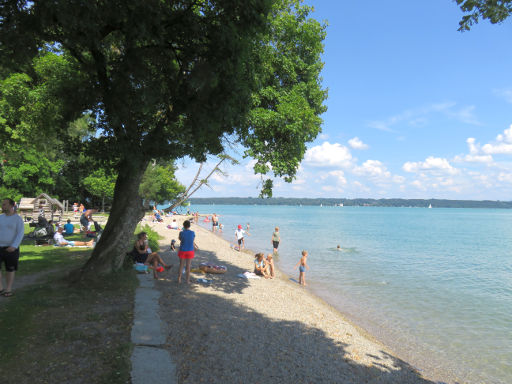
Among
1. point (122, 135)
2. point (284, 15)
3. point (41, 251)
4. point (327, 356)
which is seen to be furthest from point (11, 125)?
point (327, 356)

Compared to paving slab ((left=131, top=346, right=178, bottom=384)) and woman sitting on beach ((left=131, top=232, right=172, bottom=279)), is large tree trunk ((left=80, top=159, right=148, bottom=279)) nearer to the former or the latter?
woman sitting on beach ((left=131, top=232, right=172, bottom=279))

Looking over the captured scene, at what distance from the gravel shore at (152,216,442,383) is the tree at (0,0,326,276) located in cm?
305

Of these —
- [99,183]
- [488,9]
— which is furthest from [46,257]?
[99,183]

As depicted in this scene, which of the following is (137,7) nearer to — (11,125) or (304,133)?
(304,133)

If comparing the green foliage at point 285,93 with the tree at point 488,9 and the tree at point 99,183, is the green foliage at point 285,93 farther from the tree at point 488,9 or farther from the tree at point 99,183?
the tree at point 99,183

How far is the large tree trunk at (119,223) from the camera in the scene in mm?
8086

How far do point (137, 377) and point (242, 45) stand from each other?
20.4ft

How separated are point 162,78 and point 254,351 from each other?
22.4 ft

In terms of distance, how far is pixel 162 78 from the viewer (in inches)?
314

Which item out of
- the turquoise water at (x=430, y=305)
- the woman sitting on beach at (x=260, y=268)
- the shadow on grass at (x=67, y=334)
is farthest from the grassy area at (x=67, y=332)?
the turquoise water at (x=430, y=305)

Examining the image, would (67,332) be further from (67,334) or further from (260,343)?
(260,343)

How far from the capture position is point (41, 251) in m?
13.1

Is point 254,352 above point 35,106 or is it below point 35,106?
below

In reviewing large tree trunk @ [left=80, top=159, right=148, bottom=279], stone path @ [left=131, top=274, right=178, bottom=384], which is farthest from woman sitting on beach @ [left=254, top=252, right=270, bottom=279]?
stone path @ [left=131, top=274, right=178, bottom=384]
